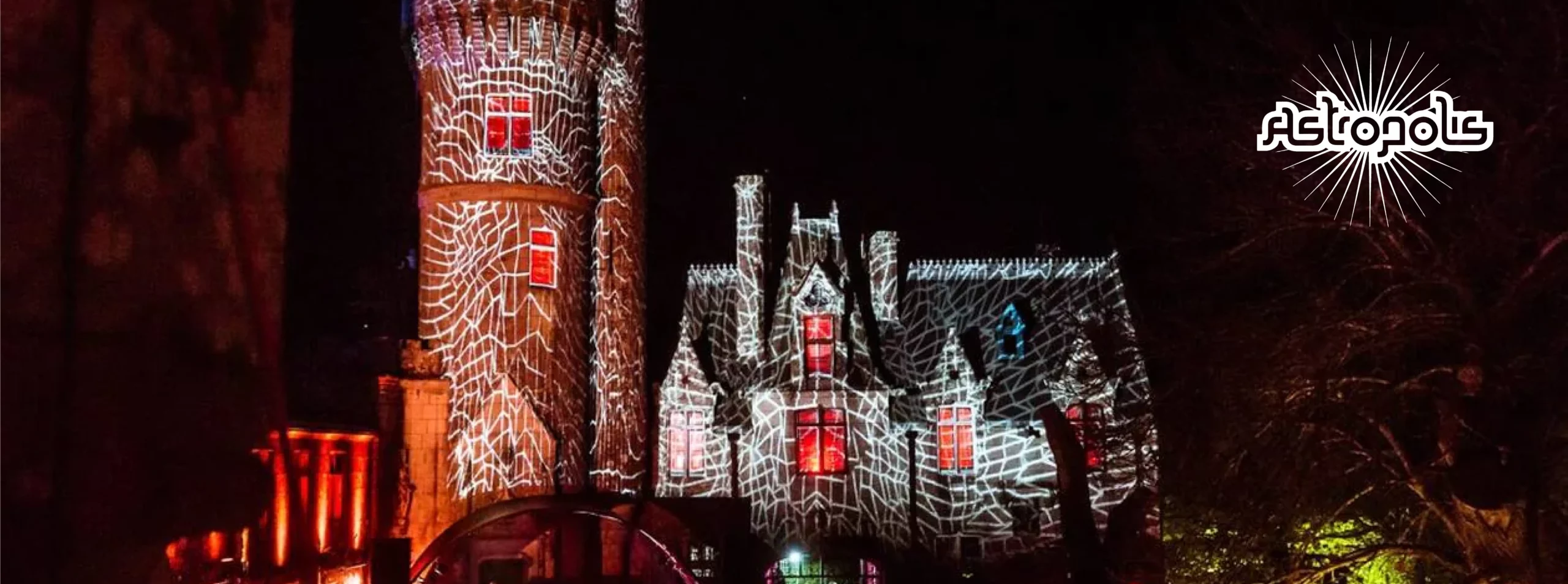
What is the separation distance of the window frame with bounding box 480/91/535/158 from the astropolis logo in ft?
50.7

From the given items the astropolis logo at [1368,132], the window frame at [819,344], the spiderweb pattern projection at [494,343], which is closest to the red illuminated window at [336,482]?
the spiderweb pattern projection at [494,343]

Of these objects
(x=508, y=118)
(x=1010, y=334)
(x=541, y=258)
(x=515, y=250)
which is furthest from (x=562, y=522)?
(x=1010, y=334)

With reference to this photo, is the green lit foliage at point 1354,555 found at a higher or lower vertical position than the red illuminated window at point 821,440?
lower

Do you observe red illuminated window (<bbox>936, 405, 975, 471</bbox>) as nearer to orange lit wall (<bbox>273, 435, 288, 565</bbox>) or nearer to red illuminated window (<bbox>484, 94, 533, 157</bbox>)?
red illuminated window (<bbox>484, 94, 533, 157</bbox>)

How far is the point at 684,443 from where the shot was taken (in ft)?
99.3

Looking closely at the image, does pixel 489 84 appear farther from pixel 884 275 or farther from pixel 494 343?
pixel 884 275

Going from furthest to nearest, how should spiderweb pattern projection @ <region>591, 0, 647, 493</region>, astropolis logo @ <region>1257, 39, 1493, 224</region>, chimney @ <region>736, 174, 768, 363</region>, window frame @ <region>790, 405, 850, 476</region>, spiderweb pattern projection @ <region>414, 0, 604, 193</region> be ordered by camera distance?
chimney @ <region>736, 174, 768, 363</region>, window frame @ <region>790, 405, 850, 476</region>, spiderweb pattern projection @ <region>591, 0, 647, 493</region>, spiderweb pattern projection @ <region>414, 0, 604, 193</region>, astropolis logo @ <region>1257, 39, 1493, 224</region>

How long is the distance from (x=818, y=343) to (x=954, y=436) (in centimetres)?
365

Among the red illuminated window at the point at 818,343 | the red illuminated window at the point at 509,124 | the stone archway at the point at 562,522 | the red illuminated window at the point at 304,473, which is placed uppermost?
the red illuminated window at the point at 509,124

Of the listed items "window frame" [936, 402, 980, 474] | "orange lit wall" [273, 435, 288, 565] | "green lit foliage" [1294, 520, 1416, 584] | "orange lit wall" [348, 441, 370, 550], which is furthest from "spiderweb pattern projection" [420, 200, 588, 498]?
"green lit foliage" [1294, 520, 1416, 584]

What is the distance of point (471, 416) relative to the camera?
2531cm

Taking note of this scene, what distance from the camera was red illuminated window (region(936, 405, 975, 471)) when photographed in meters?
29.8

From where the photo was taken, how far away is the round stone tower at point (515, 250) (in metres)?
25.4

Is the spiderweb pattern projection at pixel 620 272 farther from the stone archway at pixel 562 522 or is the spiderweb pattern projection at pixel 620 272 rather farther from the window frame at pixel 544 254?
the window frame at pixel 544 254
